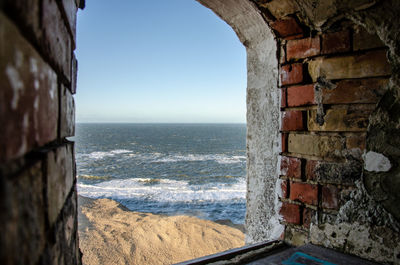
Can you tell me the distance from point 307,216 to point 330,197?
0.16 m

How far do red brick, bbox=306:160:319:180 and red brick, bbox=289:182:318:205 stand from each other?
0.04 metres

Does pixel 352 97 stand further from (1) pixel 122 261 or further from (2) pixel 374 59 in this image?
(1) pixel 122 261

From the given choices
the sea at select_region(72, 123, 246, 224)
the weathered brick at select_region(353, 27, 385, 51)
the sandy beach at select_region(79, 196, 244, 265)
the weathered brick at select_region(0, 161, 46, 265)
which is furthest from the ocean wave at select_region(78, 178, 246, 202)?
the weathered brick at select_region(0, 161, 46, 265)

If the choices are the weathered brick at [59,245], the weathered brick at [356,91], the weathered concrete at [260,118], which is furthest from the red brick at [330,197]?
the weathered brick at [59,245]

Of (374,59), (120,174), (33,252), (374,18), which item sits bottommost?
(120,174)

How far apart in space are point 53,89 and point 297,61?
48.2 inches

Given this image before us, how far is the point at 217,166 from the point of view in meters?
27.2

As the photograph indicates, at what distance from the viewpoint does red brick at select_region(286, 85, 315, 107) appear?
4.48ft

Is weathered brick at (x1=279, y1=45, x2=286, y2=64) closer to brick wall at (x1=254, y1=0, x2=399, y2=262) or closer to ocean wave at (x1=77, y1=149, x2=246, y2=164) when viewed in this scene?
brick wall at (x1=254, y1=0, x2=399, y2=262)

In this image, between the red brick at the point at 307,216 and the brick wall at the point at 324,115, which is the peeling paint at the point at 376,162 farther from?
the red brick at the point at 307,216

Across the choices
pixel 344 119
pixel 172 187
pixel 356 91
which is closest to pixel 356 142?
pixel 344 119

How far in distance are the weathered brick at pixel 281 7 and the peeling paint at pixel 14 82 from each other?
128cm

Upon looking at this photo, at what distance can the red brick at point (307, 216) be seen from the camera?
138cm

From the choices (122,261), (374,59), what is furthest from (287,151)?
(122,261)
